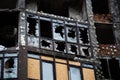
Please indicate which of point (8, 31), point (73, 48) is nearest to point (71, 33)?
point (73, 48)

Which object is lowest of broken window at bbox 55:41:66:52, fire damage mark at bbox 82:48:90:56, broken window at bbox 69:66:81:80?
broken window at bbox 69:66:81:80

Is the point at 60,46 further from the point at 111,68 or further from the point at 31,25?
the point at 111,68

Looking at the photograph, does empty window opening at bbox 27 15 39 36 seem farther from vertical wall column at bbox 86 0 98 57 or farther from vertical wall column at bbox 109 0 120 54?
vertical wall column at bbox 109 0 120 54

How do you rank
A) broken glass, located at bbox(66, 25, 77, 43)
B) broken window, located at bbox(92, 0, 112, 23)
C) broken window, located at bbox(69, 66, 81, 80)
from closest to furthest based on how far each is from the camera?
broken window, located at bbox(69, 66, 81, 80), broken glass, located at bbox(66, 25, 77, 43), broken window, located at bbox(92, 0, 112, 23)

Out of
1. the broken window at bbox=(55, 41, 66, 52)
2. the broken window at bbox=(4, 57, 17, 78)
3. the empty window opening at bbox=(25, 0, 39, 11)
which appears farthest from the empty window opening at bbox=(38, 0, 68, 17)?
the broken window at bbox=(4, 57, 17, 78)

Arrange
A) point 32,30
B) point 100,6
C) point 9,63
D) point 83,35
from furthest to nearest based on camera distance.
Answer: point 100,6
point 83,35
point 32,30
point 9,63

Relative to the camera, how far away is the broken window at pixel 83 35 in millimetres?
23989

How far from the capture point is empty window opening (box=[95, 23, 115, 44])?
25922 millimetres

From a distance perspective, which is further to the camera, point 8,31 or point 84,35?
point 8,31

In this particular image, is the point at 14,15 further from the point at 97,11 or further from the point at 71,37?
A: the point at 97,11

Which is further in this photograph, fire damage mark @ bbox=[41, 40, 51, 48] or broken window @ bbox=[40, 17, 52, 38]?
broken window @ bbox=[40, 17, 52, 38]

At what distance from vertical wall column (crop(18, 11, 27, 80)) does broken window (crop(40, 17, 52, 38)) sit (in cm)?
131

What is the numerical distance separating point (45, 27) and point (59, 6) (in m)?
3.25

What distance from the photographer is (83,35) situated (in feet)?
79.5
